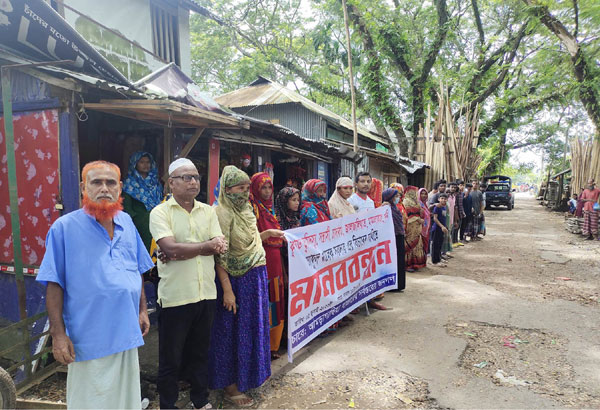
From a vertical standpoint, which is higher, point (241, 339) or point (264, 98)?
point (264, 98)

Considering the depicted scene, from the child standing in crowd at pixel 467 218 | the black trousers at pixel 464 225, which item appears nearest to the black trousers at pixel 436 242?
→ the black trousers at pixel 464 225

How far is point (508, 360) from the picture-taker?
3.54 meters

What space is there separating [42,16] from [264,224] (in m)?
2.51

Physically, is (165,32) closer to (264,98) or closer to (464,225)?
(264,98)

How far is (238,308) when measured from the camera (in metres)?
2.79

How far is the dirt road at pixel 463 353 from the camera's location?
292 cm

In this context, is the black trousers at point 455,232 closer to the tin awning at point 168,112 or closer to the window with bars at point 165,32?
the tin awning at point 168,112

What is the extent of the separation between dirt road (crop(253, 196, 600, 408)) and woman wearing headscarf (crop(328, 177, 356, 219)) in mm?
1359

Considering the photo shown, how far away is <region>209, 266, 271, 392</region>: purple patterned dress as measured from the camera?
2793mm

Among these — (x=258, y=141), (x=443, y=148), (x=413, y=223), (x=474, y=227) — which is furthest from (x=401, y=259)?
(x=443, y=148)

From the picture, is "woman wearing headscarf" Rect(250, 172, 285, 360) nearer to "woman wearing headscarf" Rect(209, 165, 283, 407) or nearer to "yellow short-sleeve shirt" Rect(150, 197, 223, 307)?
"woman wearing headscarf" Rect(209, 165, 283, 407)

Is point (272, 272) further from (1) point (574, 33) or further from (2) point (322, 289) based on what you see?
(1) point (574, 33)

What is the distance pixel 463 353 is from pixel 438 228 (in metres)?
4.41

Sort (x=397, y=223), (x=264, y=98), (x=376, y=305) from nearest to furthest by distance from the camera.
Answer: (x=376, y=305) → (x=397, y=223) → (x=264, y=98)
